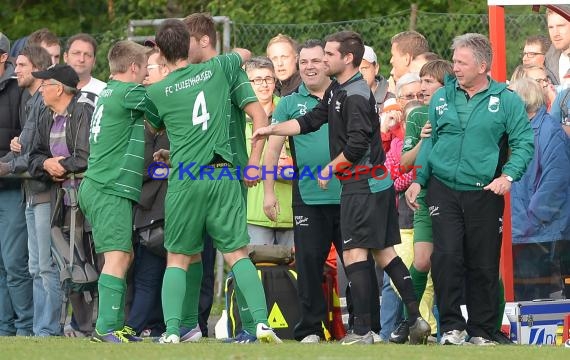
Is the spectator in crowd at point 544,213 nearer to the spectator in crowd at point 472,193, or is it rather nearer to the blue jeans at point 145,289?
the spectator in crowd at point 472,193

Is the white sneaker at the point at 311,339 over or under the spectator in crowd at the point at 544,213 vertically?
under

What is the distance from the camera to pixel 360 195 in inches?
413

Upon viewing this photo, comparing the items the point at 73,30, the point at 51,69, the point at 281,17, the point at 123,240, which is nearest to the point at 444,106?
the point at 123,240

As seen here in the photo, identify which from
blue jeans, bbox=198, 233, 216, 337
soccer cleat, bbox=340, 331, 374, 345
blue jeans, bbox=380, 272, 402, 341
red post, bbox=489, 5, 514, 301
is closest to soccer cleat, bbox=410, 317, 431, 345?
soccer cleat, bbox=340, 331, 374, 345

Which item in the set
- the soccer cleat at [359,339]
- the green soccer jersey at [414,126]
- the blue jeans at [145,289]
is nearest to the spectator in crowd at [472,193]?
the soccer cleat at [359,339]

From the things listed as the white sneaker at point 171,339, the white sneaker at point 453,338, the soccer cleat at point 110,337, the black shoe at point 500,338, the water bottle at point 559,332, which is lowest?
the water bottle at point 559,332

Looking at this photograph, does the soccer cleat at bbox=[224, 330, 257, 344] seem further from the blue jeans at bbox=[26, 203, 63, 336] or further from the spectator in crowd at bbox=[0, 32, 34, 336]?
the spectator in crowd at bbox=[0, 32, 34, 336]

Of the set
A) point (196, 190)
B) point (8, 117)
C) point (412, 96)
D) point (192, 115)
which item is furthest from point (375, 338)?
point (8, 117)

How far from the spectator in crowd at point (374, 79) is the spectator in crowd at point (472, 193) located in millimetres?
2171

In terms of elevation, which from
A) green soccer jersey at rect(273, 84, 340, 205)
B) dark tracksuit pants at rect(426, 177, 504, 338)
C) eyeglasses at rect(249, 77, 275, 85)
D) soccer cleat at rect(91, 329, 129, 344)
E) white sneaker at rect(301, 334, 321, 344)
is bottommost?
white sneaker at rect(301, 334, 321, 344)

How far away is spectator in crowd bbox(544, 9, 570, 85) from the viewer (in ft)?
40.5

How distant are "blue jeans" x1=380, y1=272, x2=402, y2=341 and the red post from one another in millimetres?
919

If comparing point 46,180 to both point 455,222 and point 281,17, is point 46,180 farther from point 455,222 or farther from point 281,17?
point 281,17

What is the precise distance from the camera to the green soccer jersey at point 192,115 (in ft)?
33.7
